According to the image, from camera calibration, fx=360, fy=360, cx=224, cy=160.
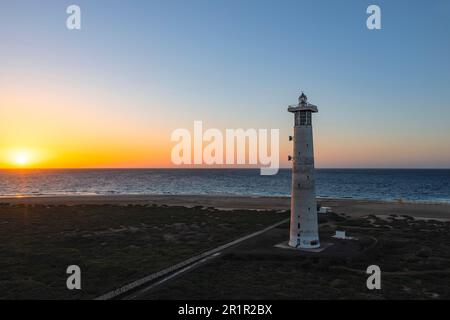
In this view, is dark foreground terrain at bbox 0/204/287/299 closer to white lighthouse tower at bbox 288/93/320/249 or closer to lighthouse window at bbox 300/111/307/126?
white lighthouse tower at bbox 288/93/320/249

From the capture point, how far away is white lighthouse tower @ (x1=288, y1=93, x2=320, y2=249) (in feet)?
81.0

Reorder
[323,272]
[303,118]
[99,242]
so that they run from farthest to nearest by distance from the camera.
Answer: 1. [99,242]
2. [303,118]
3. [323,272]

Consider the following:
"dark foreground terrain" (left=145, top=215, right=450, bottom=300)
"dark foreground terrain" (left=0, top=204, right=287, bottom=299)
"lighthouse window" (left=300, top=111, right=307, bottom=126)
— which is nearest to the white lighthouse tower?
"lighthouse window" (left=300, top=111, right=307, bottom=126)

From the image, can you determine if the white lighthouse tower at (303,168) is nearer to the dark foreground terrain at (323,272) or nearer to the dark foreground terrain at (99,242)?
the dark foreground terrain at (323,272)

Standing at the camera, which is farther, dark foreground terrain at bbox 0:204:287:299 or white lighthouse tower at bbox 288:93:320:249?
white lighthouse tower at bbox 288:93:320:249

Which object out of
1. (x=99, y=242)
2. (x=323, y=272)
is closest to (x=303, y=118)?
(x=323, y=272)

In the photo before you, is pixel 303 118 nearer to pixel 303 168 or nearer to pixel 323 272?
pixel 303 168

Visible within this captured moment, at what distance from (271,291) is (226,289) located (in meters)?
2.37

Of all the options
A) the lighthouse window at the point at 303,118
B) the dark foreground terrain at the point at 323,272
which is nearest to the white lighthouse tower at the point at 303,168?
the lighthouse window at the point at 303,118

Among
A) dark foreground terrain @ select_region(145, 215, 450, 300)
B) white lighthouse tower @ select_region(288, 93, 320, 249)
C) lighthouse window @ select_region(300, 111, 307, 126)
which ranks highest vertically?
lighthouse window @ select_region(300, 111, 307, 126)

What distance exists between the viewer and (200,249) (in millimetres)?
27938

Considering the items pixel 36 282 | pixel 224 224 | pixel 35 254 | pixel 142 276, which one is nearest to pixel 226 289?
pixel 142 276

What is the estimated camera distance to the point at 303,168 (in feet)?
81.3

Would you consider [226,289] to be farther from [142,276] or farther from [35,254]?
[35,254]
